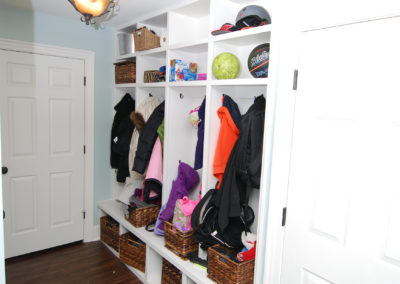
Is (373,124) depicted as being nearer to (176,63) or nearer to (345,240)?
(345,240)

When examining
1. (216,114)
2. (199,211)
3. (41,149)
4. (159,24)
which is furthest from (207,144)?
(41,149)

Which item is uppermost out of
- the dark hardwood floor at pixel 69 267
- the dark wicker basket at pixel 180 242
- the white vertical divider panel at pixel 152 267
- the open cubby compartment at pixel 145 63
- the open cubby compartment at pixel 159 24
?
the open cubby compartment at pixel 159 24

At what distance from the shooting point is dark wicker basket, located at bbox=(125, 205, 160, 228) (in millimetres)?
2779

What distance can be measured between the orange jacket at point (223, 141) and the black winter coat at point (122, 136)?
4.53 feet

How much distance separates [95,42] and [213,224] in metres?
2.45

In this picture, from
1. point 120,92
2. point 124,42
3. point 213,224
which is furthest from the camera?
point 120,92

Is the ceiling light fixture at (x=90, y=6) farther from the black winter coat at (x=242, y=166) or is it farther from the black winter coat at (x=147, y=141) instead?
the black winter coat at (x=147, y=141)

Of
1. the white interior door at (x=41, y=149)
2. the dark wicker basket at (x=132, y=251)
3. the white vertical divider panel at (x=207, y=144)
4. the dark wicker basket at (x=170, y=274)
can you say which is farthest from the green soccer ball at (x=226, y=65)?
the white interior door at (x=41, y=149)

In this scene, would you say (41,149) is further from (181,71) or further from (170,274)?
(170,274)

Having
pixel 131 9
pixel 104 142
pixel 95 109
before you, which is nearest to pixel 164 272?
pixel 104 142

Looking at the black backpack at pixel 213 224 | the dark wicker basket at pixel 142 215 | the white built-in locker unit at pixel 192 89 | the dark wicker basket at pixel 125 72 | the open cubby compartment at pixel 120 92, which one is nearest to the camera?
the white built-in locker unit at pixel 192 89

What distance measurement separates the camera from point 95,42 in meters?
3.27

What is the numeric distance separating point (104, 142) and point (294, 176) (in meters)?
2.49

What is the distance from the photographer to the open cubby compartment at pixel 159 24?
2619 mm
